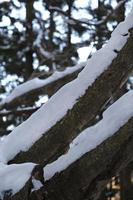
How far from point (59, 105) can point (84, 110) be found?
0.17m

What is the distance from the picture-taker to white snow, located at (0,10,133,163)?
3.09 meters

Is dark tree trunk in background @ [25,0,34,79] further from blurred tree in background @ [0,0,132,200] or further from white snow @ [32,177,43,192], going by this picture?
white snow @ [32,177,43,192]

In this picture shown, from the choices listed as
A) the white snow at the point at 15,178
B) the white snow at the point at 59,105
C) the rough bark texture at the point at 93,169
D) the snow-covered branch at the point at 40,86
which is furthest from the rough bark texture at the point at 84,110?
the snow-covered branch at the point at 40,86

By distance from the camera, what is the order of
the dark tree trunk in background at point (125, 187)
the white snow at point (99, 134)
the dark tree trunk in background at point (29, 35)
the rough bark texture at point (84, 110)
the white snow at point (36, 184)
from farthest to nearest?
the dark tree trunk in background at point (29, 35)
the dark tree trunk in background at point (125, 187)
the rough bark texture at point (84, 110)
the white snow at point (99, 134)
the white snow at point (36, 184)

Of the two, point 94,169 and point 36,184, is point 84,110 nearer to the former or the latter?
point 94,169

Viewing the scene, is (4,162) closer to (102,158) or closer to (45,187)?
(45,187)

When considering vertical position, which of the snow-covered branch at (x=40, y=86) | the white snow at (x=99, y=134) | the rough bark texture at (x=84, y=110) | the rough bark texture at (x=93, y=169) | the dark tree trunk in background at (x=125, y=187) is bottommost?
the rough bark texture at (x=93, y=169)

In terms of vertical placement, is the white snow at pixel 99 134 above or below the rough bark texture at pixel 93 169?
above

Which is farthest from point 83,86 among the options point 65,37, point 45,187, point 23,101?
point 65,37

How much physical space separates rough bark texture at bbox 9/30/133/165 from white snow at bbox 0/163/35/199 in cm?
36

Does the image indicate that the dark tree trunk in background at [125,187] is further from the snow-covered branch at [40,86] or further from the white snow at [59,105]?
the white snow at [59,105]

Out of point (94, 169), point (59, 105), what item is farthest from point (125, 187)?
point (94, 169)

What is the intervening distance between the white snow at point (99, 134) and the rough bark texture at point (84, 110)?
80 millimetres

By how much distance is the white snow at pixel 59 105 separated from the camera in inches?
122
